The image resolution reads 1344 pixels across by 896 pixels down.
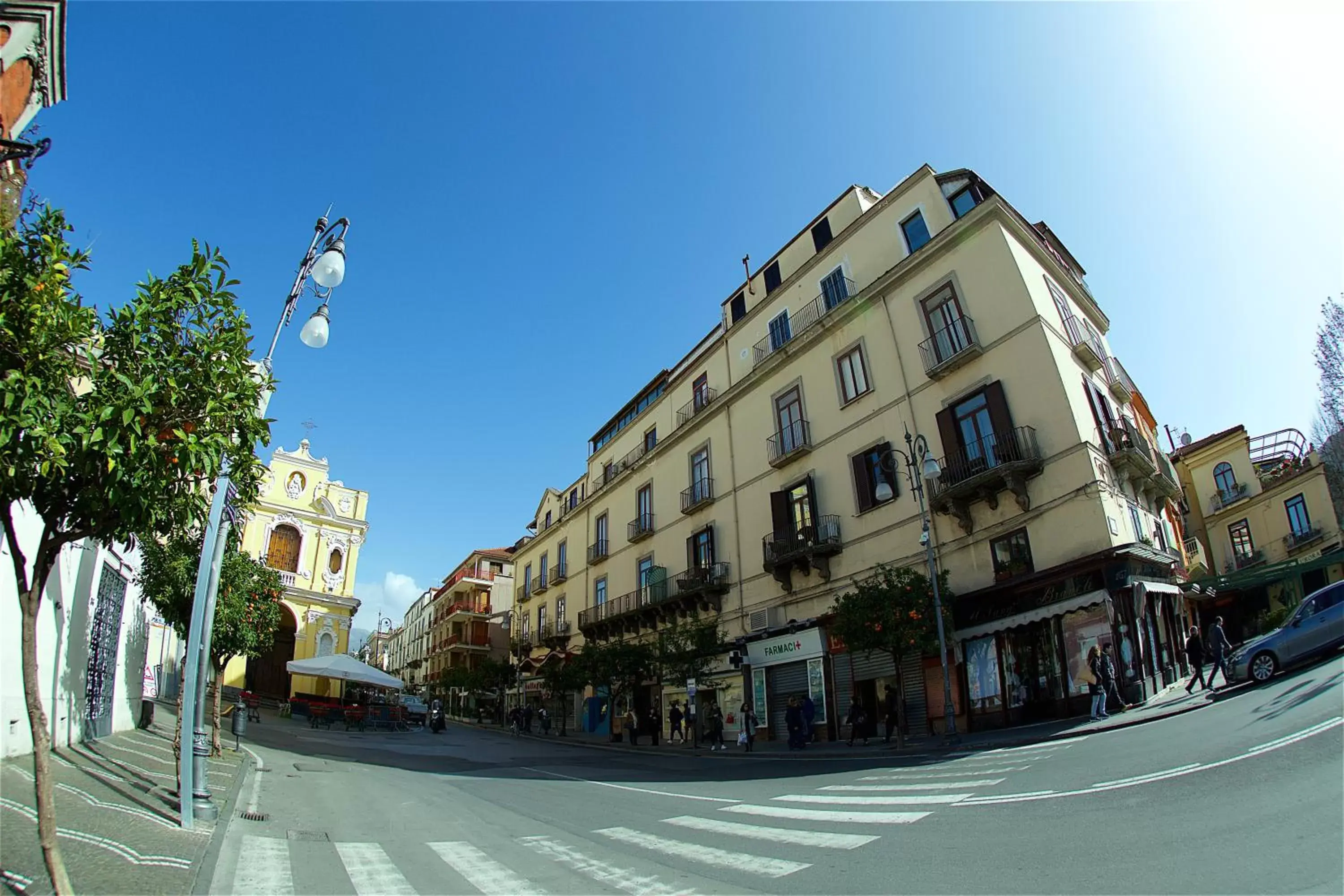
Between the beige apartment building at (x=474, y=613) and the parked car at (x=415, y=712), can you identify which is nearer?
the parked car at (x=415, y=712)

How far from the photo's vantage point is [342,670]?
27750 millimetres

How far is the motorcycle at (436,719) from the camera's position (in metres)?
34.2

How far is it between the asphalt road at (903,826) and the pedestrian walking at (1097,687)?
8.41ft

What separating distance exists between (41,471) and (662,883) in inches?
218

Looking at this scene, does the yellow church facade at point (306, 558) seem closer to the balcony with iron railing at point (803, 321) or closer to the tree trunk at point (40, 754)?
the balcony with iron railing at point (803, 321)

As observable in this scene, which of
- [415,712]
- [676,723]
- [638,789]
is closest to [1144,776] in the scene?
[638,789]

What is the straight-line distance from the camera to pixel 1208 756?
7.57m

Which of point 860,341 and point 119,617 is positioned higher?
point 860,341

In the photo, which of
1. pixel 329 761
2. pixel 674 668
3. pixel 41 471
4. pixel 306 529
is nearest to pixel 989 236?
pixel 674 668

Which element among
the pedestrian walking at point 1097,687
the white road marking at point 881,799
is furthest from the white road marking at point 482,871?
the pedestrian walking at point 1097,687

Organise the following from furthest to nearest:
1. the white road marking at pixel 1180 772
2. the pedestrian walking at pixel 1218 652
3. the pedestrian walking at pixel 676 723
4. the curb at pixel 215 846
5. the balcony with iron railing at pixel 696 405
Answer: the balcony with iron railing at pixel 696 405, the pedestrian walking at pixel 676 723, the pedestrian walking at pixel 1218 652, the white road marking at pixel 1180 772, the curb at pixel 215 846

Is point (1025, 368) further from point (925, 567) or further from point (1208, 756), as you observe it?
point (1208, 756)

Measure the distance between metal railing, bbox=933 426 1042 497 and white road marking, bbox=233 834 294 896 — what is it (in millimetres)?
16721

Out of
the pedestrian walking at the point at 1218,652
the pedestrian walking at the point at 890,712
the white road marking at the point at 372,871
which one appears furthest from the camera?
the pedestrian walking at the point at 890,712
